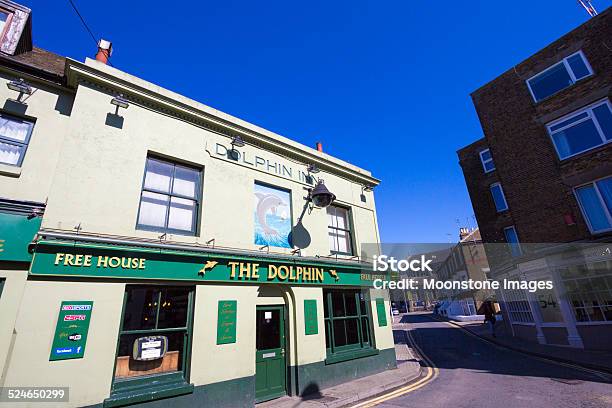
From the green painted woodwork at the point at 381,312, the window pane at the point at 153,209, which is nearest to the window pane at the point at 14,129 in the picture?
the window pane at the point at 153,209

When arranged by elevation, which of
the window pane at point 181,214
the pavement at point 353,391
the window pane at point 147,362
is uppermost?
the window pane at point 181,214

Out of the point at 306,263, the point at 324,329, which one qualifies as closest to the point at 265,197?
the point at 306,263

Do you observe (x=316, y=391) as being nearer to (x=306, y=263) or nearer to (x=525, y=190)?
(x=306, y=263)

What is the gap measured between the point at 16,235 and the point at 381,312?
35.6ft

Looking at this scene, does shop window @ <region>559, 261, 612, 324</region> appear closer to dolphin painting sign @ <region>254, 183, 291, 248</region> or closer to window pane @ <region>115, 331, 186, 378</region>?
dolphin painting sign @ <region>254, 183, 291, 248</region>

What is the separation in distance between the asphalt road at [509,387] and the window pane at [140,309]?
19.1 feet

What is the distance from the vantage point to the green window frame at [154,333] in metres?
5.90

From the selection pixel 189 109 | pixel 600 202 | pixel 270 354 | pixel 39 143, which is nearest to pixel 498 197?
pixel 600 202

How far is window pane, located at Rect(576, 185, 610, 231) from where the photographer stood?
500 inches

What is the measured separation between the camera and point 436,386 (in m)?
8.47

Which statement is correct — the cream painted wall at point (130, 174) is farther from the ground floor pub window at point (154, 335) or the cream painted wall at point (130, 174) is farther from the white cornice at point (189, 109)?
the ground floor pub window at point (154, 335)

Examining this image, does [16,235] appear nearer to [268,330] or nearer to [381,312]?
[268,330]

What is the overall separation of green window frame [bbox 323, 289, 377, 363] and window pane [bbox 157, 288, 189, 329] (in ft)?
15.2

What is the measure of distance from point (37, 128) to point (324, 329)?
9.31m
